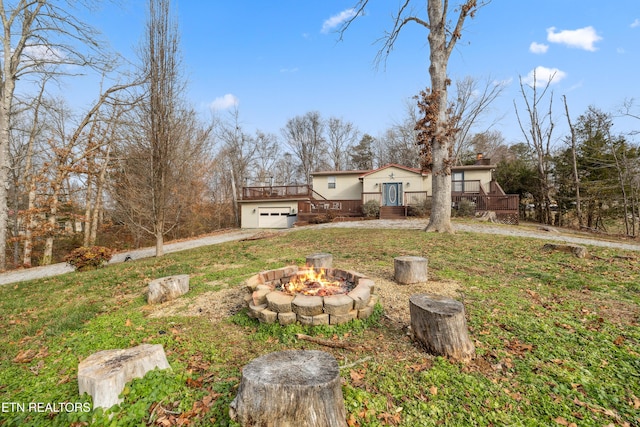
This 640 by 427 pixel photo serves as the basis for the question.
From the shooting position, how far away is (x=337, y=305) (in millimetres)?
3076

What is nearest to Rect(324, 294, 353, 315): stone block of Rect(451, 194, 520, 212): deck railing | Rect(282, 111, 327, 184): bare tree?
Rect(451, 194, 520, 212): deck railing

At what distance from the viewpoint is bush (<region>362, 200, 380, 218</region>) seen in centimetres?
1703

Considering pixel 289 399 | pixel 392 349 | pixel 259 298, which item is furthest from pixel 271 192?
pixel 289 399

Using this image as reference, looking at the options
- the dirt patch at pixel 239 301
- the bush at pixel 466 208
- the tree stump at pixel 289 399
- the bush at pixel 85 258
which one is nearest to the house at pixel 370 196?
the bush at pixel 466 208

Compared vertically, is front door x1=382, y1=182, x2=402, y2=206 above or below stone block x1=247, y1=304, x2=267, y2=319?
above

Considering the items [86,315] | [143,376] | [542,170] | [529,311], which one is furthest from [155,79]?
[542,170]

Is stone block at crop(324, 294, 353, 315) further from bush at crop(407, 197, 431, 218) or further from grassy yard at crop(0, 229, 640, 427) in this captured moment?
bush at crop(407, 197, 431, 218)

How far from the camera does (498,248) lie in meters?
7.08

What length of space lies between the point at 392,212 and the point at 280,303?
14.6m

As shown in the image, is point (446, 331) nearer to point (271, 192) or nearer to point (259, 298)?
point (259, 298)

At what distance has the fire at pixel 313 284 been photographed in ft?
11.5

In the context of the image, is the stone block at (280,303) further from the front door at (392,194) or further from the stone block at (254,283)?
the front door at (392,194)

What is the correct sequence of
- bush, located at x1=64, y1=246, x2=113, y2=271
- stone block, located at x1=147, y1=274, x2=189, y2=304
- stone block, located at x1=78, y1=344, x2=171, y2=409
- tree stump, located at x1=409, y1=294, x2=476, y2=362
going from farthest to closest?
bush, located at x1=64, y1=246, x2=113, y2=271 → stone block, located at x1=147, y1=274, x2=189, y2=304 → tree stump, located at x1=409, y1=294, x2=476, y2=362 → stone block, located at x1=78, y1=344, x2=171, y2=409

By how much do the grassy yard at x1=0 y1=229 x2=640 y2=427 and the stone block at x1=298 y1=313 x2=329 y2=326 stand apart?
0.28ft
